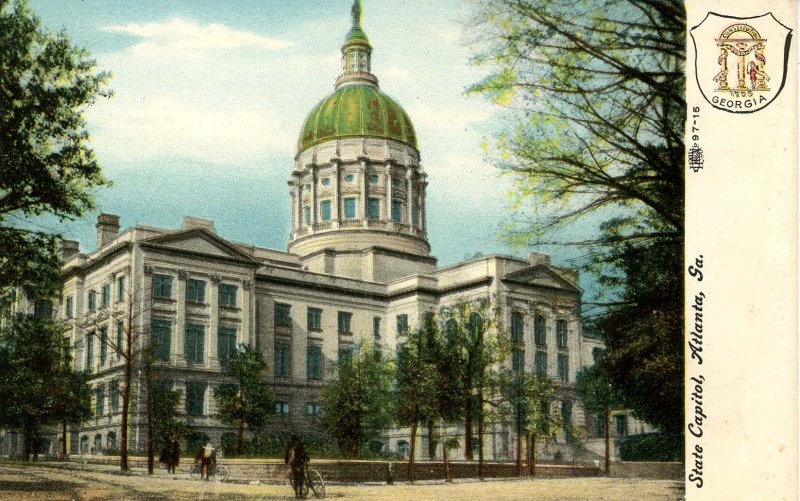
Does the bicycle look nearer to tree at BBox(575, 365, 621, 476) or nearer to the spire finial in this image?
tree at BBox(575, 365, 621, 476)

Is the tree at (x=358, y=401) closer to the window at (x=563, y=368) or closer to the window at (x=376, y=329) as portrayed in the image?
the window at (x=376, y=329)

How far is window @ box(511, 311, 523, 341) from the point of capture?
32.7 feet

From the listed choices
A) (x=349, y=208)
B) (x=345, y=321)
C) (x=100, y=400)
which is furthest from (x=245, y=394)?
(x=349, y=208)

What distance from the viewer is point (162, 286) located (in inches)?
365

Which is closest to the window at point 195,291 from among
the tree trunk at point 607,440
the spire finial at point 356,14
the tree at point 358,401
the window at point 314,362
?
the window at point 314,362

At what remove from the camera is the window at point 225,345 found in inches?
363

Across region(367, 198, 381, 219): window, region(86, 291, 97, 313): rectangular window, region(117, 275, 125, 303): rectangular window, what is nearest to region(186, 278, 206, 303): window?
region(117, 275, 125, 303): rectangular window

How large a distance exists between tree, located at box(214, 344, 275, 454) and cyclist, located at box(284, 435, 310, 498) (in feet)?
1.56

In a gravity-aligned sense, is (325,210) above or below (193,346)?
above

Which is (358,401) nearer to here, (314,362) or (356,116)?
(314,362)

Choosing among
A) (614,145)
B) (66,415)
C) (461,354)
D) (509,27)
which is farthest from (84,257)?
(614,145)

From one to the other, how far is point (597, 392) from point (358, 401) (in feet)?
9.06

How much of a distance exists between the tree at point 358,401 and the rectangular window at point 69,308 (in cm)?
268

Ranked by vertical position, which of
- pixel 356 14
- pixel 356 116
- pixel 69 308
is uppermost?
pixel 356 14
